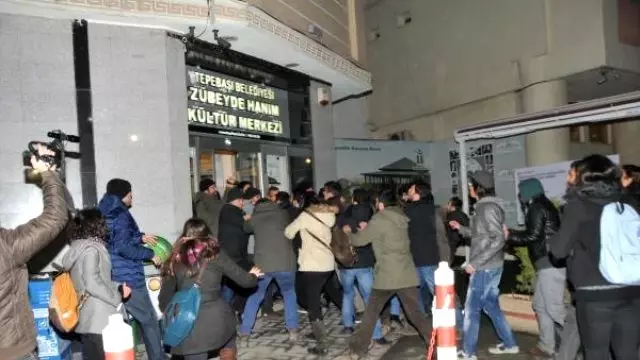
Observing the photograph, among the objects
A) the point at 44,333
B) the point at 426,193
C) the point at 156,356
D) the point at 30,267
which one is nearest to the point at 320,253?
the point at 426,193

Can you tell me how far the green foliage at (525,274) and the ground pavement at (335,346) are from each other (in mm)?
679

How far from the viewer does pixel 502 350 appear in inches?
246

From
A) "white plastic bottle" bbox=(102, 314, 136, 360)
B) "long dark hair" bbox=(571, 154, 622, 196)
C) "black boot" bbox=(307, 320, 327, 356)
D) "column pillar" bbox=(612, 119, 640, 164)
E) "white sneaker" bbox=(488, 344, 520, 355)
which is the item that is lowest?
→ "white sneaker" bbox=(488, 344, 520, 355)

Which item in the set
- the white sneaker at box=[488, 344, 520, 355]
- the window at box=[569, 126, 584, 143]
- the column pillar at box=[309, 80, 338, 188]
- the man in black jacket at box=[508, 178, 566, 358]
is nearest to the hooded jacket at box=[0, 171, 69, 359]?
the man in black jacket at box=[508, 178, 566, 358]

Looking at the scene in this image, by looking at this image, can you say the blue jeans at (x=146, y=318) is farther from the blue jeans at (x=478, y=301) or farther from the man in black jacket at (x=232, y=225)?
the blue jeans at (x=478, y=301)

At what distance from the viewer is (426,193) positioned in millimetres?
6605

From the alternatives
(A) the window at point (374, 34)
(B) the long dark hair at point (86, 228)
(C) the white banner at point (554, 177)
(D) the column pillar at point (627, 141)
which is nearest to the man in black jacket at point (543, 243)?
(C) the white banner at point (554, 177)

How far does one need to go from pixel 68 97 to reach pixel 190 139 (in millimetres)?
1900

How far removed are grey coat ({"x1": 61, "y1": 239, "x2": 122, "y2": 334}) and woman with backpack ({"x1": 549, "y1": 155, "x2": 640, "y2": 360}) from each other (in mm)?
3362

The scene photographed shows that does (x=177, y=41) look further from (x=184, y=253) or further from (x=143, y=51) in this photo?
(x=184, y=253)

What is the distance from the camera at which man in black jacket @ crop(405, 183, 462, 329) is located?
22.1ft

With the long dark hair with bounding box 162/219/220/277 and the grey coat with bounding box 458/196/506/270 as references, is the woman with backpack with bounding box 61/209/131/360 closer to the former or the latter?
the long dark hair with bounding box 162/219/220/277

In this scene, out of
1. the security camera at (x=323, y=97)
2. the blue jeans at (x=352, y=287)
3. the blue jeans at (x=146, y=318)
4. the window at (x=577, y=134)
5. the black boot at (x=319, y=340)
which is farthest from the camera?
the window at (x=577, y=134)

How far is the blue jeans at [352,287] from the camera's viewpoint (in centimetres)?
698
